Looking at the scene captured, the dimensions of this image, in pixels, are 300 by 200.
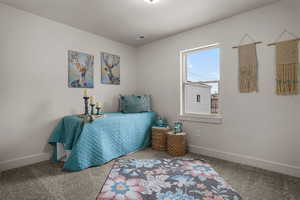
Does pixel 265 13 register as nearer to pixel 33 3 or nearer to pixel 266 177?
pixel 266 177

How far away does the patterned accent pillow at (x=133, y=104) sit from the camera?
3.37 metres

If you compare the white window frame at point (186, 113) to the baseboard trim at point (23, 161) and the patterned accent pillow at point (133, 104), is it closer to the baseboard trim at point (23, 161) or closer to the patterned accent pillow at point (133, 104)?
the patterned accent pillow at point (133, 104)

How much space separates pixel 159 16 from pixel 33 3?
1881 millimetres

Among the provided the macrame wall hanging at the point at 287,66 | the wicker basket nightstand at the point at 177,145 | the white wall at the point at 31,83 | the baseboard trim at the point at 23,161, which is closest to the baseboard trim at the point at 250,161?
the wicker basket nightstand at the point at 177,145

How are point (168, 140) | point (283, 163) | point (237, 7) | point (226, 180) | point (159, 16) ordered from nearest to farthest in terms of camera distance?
point (226, 180)
point (283, 163)
point (237, 7)
point (159, 16)
point (168, 140)

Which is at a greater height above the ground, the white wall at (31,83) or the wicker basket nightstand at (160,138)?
the white wall at (31,83)

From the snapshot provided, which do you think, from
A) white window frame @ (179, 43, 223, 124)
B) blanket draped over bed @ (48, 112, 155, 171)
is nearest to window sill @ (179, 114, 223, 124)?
white window frame @ (179, 43, 223, 124)

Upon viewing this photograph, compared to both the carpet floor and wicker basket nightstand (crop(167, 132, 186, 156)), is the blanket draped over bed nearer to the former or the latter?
the carpet floor

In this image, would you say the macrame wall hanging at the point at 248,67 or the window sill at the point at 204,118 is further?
the window sill at the point at 204,118

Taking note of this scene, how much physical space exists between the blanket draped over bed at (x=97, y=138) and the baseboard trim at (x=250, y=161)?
1231 millimetres

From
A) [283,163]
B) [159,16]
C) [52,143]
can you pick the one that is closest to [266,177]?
[283,163]

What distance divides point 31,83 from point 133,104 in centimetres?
182

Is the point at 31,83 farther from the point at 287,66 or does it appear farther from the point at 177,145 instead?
the point at 287,66

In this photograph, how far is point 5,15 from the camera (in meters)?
2.28
